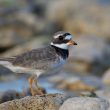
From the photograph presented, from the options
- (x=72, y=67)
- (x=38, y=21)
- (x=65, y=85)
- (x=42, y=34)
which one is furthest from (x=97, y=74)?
(x=38, y=21)

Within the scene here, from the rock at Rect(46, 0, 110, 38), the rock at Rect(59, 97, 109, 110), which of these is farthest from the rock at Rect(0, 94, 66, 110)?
the rock at Rect(46, 0, 110, 38)

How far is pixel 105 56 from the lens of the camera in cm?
1848

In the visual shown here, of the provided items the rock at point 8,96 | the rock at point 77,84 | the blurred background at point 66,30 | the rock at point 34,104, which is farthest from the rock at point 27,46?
the rock at point 34,104

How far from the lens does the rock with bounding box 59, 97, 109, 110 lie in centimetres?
867

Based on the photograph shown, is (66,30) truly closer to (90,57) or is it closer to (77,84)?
(90,57)

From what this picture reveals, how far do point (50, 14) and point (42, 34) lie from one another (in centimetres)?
362

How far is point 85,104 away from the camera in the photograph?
344 inches

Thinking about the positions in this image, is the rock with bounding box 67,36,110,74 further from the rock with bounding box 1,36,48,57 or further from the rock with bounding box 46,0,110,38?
the rock with bounding box 46,0,110,38

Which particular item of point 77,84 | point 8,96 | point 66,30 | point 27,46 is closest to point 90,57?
point 27,46

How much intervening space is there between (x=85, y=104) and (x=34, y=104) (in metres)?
0.92

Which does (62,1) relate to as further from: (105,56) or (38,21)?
(105,56)

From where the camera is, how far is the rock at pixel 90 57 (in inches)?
689

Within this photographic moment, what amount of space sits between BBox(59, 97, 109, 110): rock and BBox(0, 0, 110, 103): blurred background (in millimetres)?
2194

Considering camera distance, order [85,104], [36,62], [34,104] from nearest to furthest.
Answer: [85,104] → [34,104] → [36,62]
